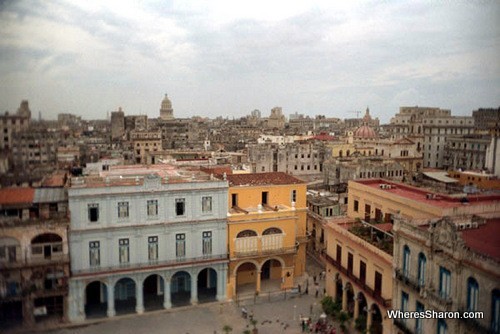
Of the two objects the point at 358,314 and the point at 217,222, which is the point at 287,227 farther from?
the point at 358,314

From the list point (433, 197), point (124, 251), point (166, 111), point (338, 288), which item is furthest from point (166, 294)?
point (166, 111)

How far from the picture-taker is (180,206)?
23.7 meters

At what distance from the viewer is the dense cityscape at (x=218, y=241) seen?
13.8m

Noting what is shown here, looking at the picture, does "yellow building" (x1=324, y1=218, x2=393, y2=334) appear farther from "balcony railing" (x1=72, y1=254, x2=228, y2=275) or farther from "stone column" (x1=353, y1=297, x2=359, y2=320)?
"balcony railing" (x1=72, y1=254, x2=228, y2=275)

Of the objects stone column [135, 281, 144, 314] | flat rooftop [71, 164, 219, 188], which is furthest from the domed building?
stone column [135, 281, 144, 314]

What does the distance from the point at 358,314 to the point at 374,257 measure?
3.59m

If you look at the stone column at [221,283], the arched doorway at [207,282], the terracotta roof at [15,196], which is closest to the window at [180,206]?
the stone column at [221,283]

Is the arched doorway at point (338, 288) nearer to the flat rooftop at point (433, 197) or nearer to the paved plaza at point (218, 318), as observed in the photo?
the paved plaza at point (218, 318)

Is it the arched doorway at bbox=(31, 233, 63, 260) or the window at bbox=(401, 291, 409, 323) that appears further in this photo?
the arched doorway at bbox=(31, 233, 63, 260)

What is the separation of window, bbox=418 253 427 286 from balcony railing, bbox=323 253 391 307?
8.39ft

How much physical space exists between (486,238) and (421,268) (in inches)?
91.7

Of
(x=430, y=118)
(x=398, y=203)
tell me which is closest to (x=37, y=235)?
(x=398, y=203)

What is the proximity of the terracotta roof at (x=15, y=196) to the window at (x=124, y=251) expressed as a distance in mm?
6243

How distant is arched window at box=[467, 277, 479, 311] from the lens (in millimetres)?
12555
